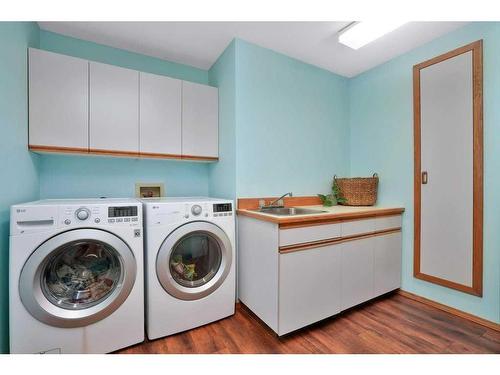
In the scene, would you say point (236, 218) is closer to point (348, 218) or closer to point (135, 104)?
point (348, 218)

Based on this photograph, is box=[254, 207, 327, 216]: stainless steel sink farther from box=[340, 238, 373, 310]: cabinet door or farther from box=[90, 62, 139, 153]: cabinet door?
box=[90, 62, 139, 153]: cabinet door

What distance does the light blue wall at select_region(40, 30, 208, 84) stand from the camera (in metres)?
1.77

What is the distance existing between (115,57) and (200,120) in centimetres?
91

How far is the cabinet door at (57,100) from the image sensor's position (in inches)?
58.9

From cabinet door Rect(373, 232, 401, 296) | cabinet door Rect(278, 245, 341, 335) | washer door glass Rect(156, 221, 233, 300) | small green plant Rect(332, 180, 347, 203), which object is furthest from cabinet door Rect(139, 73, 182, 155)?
cabinet door Rect(373, 232, 401, 296)

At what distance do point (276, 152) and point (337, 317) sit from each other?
142 centimetres

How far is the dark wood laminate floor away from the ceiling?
7.30 ft

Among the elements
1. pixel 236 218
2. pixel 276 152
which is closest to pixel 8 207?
pixel 236 218

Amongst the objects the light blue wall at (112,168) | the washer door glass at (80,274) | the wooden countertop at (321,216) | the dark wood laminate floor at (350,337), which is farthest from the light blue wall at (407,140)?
the washer door glass at (80,274)

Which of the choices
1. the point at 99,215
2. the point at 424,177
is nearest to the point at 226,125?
the point at 99,215

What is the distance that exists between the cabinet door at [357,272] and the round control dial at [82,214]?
5.42 ft

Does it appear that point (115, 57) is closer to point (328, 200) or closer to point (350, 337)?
point (328, 200)

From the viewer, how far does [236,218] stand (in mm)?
1891
